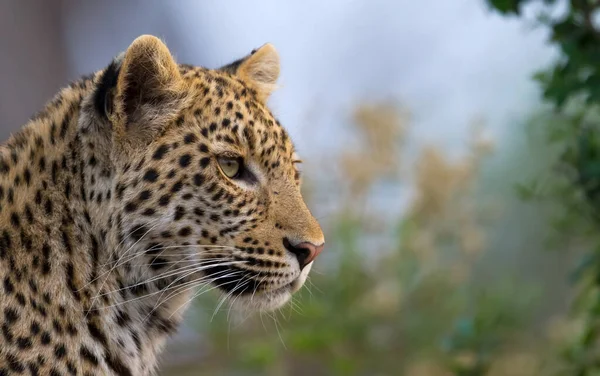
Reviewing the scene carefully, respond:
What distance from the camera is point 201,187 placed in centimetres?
152

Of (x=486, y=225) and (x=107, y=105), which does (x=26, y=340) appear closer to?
(x=107, y=105)

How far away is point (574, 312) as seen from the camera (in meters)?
2.83

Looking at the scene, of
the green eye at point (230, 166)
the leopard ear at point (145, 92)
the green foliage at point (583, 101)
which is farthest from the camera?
the green foliage at point (583, 101)

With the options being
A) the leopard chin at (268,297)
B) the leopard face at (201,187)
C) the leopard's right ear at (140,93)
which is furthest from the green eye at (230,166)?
the leopard chin at (268,297)

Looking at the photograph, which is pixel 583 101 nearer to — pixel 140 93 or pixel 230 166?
pixel 230 166

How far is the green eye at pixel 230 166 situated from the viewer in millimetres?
1578

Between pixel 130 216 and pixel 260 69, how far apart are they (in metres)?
0.70

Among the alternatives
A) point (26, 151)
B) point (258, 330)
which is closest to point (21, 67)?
point (258, 330)

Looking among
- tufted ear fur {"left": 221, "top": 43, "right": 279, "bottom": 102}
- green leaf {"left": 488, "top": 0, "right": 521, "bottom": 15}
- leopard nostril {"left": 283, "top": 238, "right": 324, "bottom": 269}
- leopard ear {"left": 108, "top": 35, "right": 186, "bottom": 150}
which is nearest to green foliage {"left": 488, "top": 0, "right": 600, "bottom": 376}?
green leaf {"left": 488, "top": 0, "right": 521, "bottom": 15}

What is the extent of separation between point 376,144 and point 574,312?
5.04ft

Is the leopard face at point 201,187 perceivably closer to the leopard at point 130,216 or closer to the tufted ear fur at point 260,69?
the leopard at point 130,216

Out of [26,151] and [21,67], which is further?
[21,67]

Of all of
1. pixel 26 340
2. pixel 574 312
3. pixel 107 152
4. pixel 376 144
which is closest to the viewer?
pixel 26 340

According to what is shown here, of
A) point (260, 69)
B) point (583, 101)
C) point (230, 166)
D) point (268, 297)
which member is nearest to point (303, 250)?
point (268, 297)
